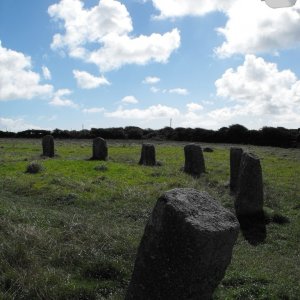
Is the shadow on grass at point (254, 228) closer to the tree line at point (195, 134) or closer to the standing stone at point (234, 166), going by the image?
the standing stone at point (234, 166)

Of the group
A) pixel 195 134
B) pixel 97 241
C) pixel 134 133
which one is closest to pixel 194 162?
pixel 97 241

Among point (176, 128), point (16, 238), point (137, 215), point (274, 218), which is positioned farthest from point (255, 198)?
point (176, 128)

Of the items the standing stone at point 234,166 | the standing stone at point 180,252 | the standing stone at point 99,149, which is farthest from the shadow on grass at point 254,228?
the standing stone at point 99,149

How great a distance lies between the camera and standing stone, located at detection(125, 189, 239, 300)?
5.93 meters

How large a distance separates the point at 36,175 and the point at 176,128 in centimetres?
5159

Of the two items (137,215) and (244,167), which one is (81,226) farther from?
(244,167)

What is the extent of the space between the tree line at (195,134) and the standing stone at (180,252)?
5602 centimetres

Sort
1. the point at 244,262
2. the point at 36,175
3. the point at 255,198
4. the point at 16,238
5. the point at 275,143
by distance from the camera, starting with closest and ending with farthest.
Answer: the point at 16,238, the point at 244,262, the point at 255,198, the point at 36,175, the point at 275,143

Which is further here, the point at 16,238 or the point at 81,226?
the point at 81,226

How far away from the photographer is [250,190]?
1597cm

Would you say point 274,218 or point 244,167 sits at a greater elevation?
point 244,167

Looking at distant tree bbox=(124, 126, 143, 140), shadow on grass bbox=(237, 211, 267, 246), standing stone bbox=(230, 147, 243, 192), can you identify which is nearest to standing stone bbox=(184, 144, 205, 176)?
standing stone bbox=(230, 147, 243, 192)

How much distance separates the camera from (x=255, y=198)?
1589 cm

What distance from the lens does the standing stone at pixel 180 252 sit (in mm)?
5934
